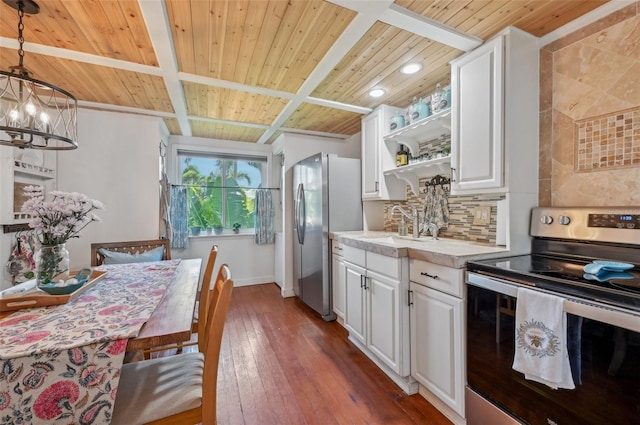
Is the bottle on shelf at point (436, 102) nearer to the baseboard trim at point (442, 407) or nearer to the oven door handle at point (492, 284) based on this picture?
the oven door handle at point (492, 284)

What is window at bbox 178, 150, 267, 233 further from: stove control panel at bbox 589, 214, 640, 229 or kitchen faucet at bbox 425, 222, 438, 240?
stove control panel at bbox 589, 214, 640, 229

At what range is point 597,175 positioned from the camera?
56.1 inches

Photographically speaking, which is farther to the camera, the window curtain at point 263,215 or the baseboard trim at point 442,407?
the window curtain at point 263,215

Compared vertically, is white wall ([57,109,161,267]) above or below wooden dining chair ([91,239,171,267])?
above

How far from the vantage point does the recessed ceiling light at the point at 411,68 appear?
1931 mm

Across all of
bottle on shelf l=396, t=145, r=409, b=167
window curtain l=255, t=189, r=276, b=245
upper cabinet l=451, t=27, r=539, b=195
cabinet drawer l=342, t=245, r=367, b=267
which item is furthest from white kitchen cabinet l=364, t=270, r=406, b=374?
window curtain l=255, t=189, r=276, b=245

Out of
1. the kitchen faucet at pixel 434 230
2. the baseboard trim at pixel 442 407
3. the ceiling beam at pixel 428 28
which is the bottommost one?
the baseboard trim at pixel 442 407

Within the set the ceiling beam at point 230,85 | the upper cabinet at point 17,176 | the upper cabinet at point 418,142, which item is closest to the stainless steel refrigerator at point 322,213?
the upper cabinet at point 418,142

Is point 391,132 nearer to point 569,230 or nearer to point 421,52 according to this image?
point 421,52

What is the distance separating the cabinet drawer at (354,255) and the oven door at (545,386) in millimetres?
876

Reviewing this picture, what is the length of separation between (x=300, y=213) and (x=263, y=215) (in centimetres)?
113

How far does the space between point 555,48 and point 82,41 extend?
2.93 m

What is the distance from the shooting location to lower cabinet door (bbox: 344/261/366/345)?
2.14m

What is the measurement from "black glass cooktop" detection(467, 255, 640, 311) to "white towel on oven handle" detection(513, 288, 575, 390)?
0.06 metres
